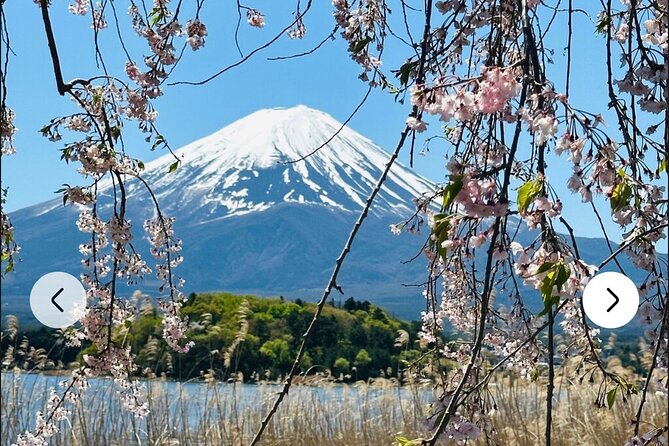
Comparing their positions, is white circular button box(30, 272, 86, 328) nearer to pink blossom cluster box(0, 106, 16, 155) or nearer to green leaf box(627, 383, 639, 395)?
pink blossom cluster box(0, 106, 16, 155)

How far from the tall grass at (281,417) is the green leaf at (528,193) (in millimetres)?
2585

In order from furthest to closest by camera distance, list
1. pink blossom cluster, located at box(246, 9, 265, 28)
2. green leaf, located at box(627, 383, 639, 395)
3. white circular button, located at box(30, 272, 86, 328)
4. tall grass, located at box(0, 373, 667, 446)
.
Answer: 1. tall grass, located at box(0, 373, 667, 446)
2. pink blossom cluster, located at box(246, 9, 265, 28)
3. white circular button, located at box(30, 272, 86, 328)
4. green leaf, located at box(627, 383, 639, 395)

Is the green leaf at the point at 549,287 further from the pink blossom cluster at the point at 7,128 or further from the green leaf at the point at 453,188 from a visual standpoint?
the pink blossom cluster at the point at 7,128

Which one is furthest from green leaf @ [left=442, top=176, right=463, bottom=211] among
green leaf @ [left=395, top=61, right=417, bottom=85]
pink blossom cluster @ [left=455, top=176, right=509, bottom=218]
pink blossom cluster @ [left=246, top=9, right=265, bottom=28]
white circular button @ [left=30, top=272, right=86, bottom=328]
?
pink blossom cluster @ [left=246, top=9, right=265, bottom=28]

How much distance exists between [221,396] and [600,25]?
2.80 metres

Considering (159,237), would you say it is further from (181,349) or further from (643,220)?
(643,220)

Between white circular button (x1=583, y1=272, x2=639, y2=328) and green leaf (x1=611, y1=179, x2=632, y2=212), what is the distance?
94 mm

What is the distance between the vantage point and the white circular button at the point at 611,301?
1022mm

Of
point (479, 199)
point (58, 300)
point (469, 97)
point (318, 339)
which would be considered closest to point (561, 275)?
point (479, 199)

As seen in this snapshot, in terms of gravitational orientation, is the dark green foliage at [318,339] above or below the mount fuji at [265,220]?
below

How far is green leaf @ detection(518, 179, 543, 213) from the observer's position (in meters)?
0.90

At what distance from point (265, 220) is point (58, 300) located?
90.0m

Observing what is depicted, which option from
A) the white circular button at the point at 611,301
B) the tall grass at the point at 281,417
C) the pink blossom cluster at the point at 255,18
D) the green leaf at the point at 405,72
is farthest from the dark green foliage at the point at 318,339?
the white circular button at the point at 611,301

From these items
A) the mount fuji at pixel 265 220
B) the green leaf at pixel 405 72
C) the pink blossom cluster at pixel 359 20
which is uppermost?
the mount fuji at pixel 265 220
